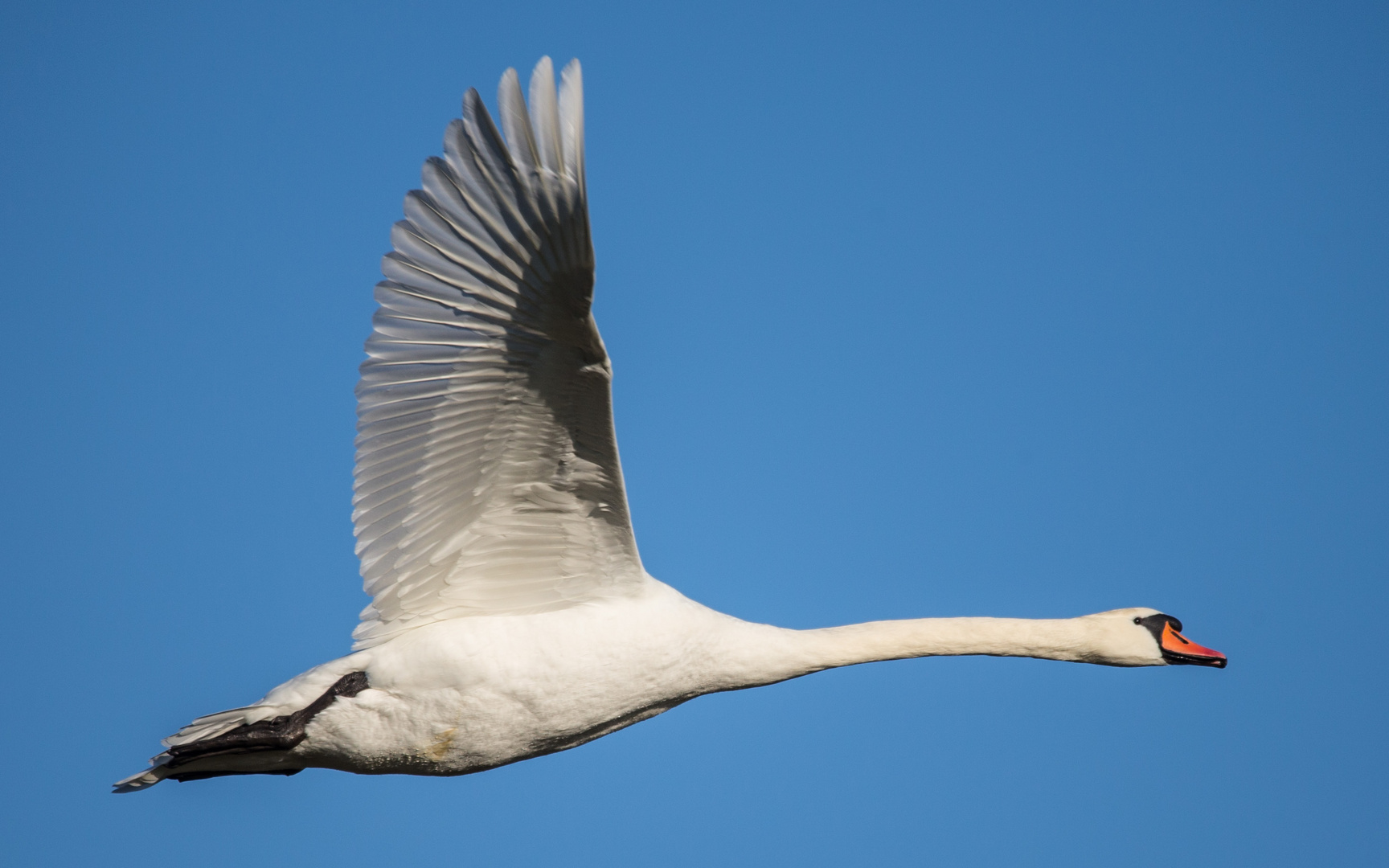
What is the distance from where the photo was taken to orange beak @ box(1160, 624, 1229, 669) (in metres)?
9.80

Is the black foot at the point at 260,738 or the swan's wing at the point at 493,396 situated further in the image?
the black foot at the point at 260,738

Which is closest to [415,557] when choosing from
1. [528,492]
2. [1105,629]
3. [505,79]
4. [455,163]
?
[528,492]

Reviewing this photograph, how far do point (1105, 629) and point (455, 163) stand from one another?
6.61 m

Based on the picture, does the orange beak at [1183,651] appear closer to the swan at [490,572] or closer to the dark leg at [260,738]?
the swan at [490,572]

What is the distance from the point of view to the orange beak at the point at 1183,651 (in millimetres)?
9797

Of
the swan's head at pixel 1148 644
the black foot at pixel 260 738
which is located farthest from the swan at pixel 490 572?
the swan's head at pixel 1148 644

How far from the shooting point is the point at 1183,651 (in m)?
9.79

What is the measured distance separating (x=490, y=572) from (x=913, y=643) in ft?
11.4

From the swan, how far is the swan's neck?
0.07 ft

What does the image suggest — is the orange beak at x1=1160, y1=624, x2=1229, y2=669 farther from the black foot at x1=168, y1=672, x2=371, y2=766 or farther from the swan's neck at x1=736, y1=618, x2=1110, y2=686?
the black foot at x1=168, y1=672, x2=371, y2=766

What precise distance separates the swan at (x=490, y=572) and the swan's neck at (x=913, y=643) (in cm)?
2

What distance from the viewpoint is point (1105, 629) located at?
9.83 meters

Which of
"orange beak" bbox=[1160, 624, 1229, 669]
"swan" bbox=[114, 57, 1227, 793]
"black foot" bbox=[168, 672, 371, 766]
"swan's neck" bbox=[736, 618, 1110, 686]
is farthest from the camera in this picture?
"orange beak" bbox=[1160, 624, 1229, 669]

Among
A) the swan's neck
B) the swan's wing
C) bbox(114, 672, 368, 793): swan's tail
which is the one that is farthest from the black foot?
the swan's neck
